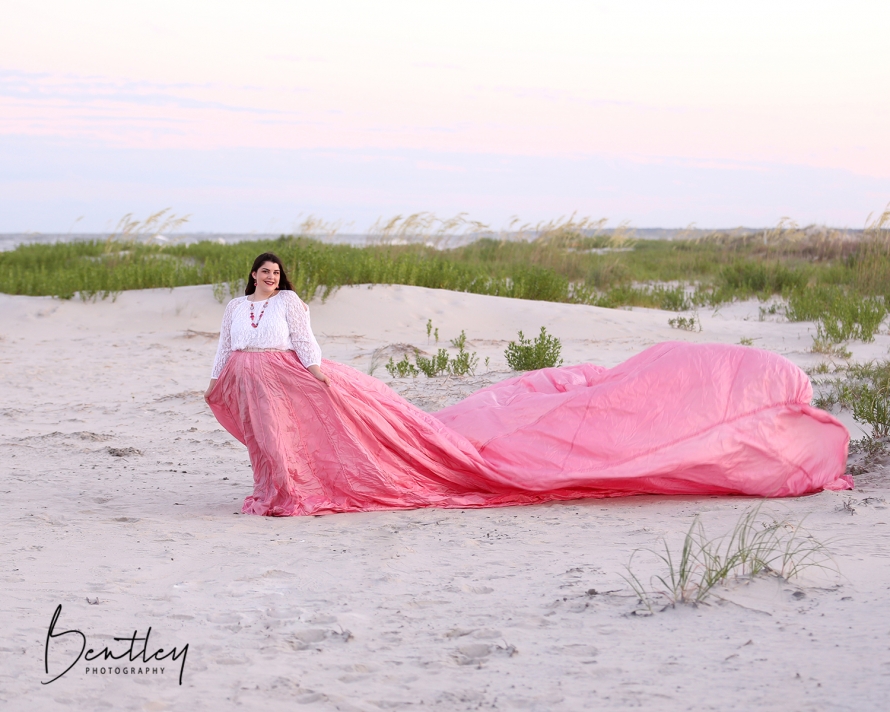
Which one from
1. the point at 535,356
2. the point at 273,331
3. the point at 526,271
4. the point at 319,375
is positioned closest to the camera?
the point at 319,375

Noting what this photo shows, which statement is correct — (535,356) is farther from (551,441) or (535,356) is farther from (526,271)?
(526,271)

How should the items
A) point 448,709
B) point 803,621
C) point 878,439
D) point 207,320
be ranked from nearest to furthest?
point 448,709 → point 803,621 → point 878,439 → point 207,320

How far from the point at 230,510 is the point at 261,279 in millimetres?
1195

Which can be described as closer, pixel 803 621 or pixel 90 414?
pixel 803 621

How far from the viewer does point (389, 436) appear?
4.67 meters

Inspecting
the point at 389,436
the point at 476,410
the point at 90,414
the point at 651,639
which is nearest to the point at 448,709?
the point at 651,639

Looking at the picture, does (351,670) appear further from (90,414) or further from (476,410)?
(90,414)

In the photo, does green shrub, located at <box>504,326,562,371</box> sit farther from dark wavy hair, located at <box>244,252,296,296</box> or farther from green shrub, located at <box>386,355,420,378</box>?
dark wavy hair, located at <box>244,252,296,296</box>

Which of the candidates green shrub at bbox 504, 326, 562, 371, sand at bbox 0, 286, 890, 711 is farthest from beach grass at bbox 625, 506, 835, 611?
green shrub at bbox 504, 326, 562, 371

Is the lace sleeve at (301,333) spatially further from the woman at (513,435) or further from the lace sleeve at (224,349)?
the lace sleeve at (224,349)

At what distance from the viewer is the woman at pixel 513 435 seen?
15.1ft

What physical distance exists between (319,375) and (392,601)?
1606 millimetres

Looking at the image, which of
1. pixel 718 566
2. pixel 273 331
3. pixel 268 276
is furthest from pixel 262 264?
pixel 718 566

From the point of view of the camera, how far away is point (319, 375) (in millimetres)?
4590
